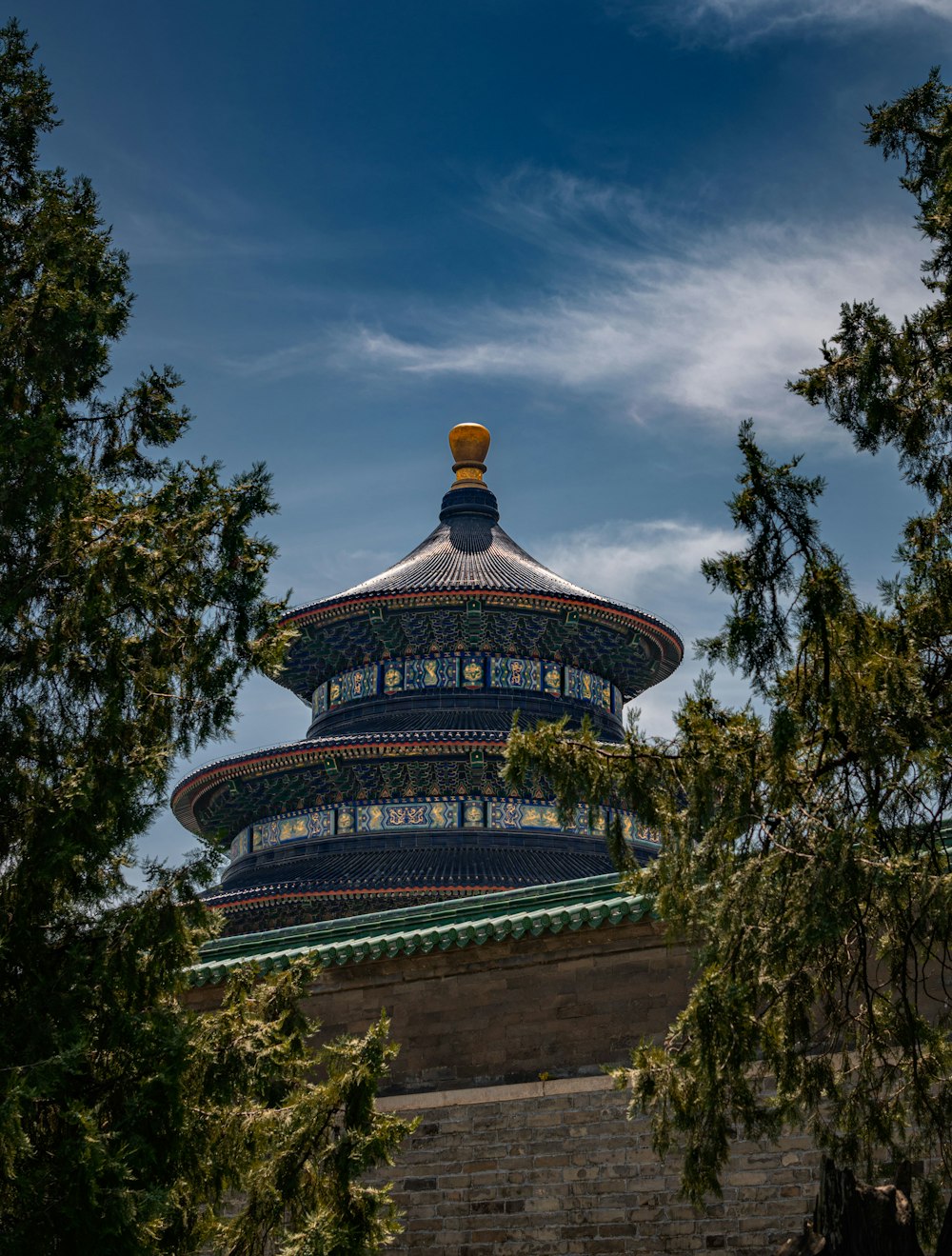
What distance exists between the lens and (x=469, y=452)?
78.8 feet

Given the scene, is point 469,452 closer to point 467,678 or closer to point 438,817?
point 467,678

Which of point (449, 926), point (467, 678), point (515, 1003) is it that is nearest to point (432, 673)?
point (467, 678)

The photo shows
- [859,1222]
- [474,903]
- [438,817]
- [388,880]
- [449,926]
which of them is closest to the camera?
[859,1222]

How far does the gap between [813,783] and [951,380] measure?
220 centimetres

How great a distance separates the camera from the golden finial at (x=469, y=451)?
23.9m

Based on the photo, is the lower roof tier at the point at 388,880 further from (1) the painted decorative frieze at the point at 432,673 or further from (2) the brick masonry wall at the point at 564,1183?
(2) the brick masonry wall at the point at 564,1183

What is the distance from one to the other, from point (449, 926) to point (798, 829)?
15.5 feet

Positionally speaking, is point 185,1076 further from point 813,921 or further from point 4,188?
point 4,188

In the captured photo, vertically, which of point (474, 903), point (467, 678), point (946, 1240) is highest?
point (467, 678)

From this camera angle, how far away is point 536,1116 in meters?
11.5

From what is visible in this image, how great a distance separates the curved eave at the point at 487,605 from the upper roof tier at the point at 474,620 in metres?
0.01

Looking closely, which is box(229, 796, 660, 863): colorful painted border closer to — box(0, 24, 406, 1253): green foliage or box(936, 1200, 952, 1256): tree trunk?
box(0, 24, 406, 1253): green foliage

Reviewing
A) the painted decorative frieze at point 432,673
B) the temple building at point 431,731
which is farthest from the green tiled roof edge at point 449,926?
the painted decorative frieze at point 432,673

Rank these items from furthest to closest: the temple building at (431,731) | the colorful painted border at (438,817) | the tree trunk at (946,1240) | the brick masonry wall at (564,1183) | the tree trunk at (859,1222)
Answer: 1. the colorful painted border at (438,817)
2. the temple building at (431,731)
3. the brick masonry wall at (564,1183)
4. the tree trunk at (859,1222)
5. the tree trunk at (946,1240)
